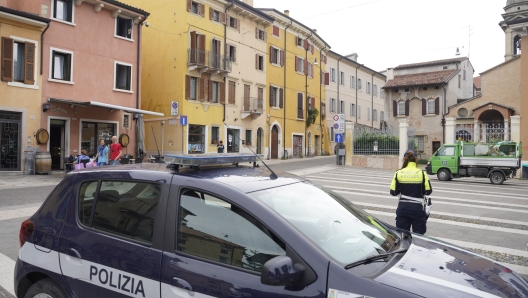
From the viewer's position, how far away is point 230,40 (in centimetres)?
3259

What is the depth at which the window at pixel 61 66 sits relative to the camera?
2100 centimetres

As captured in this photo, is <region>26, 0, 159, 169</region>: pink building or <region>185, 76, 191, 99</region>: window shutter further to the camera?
<region>185, 76, 191, 99</region>: window shutter

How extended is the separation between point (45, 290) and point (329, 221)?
2.36 meters

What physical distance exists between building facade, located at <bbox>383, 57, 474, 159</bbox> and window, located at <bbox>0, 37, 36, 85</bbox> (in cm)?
3086

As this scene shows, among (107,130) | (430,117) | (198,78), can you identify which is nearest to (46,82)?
(107,130)

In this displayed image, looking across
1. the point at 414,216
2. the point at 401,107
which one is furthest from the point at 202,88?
the point at 414,216

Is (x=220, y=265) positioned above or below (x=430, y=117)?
below

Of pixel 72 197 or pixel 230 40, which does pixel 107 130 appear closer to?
pixel 230 40

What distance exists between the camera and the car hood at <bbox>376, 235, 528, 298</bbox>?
241 cm

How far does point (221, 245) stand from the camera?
2.80 metres

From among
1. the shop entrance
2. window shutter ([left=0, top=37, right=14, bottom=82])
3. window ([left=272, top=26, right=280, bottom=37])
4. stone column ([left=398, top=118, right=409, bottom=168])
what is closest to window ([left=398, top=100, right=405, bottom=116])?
window ([left=272, top=26, right=280, bottom=37])

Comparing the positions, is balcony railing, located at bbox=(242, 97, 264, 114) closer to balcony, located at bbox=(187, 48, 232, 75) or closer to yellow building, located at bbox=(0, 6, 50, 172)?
balcony, located at bbox=(187, 48, 232, 75)

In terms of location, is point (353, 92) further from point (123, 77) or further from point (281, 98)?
point (123, 77)

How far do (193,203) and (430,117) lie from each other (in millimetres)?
40798
